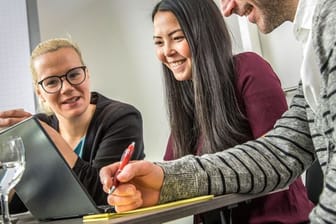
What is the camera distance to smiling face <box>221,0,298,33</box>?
0.84 m

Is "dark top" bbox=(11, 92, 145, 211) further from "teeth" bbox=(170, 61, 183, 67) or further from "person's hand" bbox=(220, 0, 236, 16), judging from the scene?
"person's hand" bbox=(220, 0, 236, 16)

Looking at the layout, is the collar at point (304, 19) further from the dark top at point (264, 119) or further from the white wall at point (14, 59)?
the white wall at point (14, 59)

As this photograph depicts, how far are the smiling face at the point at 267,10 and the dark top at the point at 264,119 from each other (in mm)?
336

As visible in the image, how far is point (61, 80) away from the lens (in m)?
1.62

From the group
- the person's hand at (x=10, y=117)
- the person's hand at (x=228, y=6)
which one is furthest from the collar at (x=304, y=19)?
the person's hand at (x=10, y=117)

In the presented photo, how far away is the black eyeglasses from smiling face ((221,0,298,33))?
2.84 ft

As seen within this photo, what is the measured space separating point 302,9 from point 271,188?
39 centimetres

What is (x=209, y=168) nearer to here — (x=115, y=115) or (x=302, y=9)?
(x=302, y=9)

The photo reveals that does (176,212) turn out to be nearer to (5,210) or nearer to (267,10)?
(5,210)

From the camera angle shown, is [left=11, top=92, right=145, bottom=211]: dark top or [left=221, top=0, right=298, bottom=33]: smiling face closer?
[left=221, top=0, right=298, bottom=33]: smiling face

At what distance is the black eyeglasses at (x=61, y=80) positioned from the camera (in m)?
1.61

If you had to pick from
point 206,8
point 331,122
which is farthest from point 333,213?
point 206,8

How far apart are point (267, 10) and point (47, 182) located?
22.0 inches

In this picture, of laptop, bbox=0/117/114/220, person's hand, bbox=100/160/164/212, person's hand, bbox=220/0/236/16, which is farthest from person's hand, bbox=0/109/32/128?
person's hand, bbox=220/0/236/16
